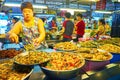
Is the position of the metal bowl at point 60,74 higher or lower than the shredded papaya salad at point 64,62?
lower

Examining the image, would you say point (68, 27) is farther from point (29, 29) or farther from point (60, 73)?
point (60, 73)

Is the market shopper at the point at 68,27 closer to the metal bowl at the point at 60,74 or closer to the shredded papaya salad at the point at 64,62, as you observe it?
the shredded papaya salad at the point at 64,62

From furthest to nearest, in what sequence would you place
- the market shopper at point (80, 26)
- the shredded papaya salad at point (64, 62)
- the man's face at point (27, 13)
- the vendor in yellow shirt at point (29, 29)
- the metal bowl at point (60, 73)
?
the market shopper at point (80, 26) < the vendor in yellow shirt at point (29, 29) < the man's face at point (27, 13) < the shredded papaya salad at point (64, 62) < the metal bowl at point (60, 73)

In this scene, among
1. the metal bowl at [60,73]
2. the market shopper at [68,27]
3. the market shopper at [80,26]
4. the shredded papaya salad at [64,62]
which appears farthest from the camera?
the market shopper at [80,26]

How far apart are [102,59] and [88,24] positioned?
1602 cm

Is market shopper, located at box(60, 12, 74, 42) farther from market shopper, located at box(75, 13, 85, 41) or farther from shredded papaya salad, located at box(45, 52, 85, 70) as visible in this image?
shredded papaya salad, located at box(45, 52, 85, 70)

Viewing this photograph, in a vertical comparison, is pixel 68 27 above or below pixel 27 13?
below

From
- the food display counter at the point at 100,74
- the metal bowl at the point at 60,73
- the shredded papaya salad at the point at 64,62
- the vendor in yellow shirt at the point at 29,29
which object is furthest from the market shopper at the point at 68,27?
the metal bowl at the point at 60,73

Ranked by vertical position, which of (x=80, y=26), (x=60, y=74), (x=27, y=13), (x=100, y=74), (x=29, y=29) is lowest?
(x=100, y=74)

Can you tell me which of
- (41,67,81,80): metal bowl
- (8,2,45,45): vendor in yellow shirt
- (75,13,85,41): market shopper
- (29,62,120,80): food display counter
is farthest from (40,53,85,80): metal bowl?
(75,13,85,41): market shopper

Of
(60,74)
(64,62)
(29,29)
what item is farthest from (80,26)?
(60,74)

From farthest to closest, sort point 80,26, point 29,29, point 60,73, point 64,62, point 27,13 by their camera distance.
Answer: point 80,26
point 29,29
point 27,13
point 64,62
point 60,73

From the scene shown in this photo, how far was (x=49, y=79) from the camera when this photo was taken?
175 centimetres

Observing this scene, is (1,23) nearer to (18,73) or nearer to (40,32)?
(40,32)
